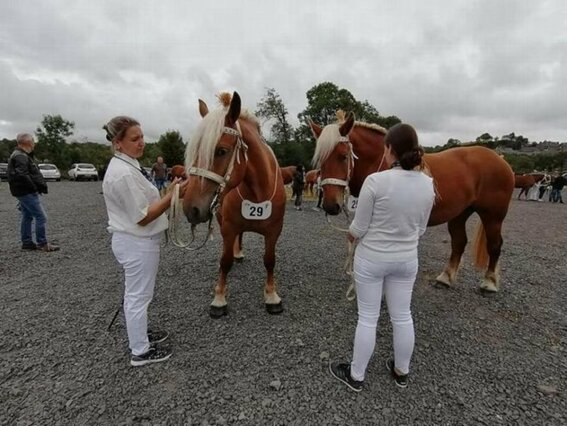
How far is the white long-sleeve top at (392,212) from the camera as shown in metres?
1.80

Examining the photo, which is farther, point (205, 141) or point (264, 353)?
point (264, 353)

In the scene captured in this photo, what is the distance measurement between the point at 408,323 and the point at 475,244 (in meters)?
3.03

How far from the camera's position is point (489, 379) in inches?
91.7

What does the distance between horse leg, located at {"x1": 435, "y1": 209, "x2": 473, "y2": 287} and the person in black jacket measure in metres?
6.97

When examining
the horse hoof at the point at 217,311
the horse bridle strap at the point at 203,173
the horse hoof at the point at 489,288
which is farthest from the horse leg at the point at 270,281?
the horse hoof at the point at 489,288

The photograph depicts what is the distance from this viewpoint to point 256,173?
288 cm

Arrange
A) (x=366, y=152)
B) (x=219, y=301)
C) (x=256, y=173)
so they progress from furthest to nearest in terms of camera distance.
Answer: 1. (x=219, y=301)
2. (x=366, y=152)
3. (x=256, y=173)

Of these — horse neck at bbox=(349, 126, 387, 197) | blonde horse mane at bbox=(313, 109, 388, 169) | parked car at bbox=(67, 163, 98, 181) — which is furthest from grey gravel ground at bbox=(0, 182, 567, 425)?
parked car at bbox=(67, 163, 98, 181)

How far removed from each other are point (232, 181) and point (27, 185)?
4851 mm

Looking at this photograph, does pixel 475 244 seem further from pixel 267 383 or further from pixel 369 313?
pixel 267 383

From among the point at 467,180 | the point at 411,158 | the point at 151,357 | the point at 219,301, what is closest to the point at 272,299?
the point at 219,301

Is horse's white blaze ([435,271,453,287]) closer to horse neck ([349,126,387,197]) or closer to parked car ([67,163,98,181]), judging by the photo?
horse neck ([349,126,387,197])

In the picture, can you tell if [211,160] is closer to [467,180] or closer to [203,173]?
[203,173]

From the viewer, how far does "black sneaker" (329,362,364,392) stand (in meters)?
2.15
